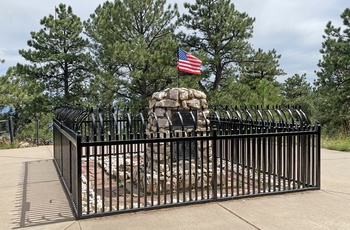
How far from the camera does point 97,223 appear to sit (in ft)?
12.3

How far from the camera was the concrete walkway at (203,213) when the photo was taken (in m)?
3.65

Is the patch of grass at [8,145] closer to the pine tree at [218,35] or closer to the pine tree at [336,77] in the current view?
the pine tree at [218,35]

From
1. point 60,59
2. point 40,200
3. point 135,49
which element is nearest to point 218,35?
point 135,49

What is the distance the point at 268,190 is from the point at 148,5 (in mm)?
14529

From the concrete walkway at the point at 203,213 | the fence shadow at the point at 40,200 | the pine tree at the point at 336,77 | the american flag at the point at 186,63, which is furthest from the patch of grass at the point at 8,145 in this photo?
the pine tree at the point at 336,77

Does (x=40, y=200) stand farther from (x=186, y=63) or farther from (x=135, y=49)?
(x=135, y=49)

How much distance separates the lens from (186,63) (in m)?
7.48

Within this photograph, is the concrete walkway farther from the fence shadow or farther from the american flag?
the american flag

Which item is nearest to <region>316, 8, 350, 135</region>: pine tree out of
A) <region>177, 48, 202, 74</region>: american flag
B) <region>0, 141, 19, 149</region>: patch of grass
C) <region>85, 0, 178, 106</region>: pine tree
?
<region>85, 0, 178, 106</region>: pine tree

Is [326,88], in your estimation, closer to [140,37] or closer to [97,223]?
[140,37]

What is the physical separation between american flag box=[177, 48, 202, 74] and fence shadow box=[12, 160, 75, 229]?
11.7 feet

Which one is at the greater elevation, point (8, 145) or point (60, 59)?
point (60, 59)

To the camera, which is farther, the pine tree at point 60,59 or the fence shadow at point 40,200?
the pine tree at point 60,59

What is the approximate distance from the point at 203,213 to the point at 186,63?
423 centimetres
